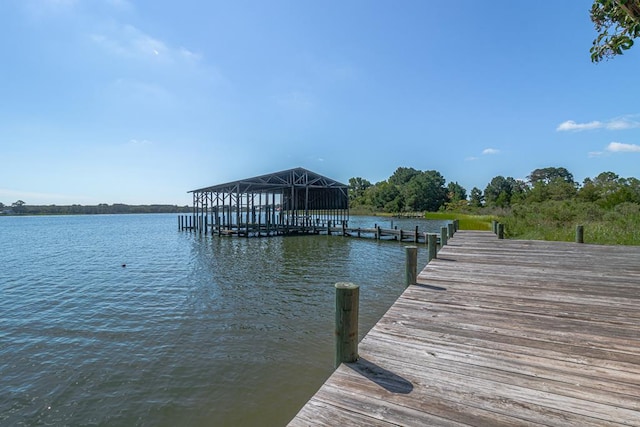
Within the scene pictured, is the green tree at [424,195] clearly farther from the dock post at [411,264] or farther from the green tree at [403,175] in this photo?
the dock post at [411,264]

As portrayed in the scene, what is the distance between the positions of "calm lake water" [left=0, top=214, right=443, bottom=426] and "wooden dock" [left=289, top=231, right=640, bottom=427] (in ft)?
8.08

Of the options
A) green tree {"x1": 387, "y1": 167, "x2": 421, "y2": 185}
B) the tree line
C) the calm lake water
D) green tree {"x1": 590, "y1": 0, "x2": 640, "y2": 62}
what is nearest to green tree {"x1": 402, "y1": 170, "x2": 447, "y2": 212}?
the tree line

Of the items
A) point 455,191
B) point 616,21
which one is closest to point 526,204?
point 616,21

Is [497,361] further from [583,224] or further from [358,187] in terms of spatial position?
[358,187]

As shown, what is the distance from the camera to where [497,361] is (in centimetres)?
283

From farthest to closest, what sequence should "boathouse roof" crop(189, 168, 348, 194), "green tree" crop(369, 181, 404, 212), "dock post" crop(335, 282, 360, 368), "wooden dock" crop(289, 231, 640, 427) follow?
"green tree" crop(369, 181, 404, 212) < "boathouse roof" crop(189, 168, 348, 194) < "dock post" crop(335, 282, 360, 368) < "wooden dock" crop(289, 231, 640, 427)

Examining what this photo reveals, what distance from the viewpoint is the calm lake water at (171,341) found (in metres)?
4.82

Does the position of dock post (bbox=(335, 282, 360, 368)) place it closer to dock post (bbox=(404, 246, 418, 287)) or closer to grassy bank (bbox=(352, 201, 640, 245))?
dock post (bbox=(404, 246, 418, 287))

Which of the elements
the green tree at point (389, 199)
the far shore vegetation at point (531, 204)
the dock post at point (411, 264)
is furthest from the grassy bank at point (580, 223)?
the green tree at point (389, 199)

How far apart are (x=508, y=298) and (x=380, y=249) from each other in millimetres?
16748

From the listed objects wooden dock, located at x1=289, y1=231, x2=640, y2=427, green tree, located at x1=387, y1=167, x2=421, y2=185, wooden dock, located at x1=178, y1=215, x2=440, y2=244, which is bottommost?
wooden dock, located at x1=178, y1=215, x2=440, y2=244

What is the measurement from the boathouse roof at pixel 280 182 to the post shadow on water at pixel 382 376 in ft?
85.7

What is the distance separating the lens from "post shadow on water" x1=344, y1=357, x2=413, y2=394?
2441 millimetres

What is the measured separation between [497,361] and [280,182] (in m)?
29.1
